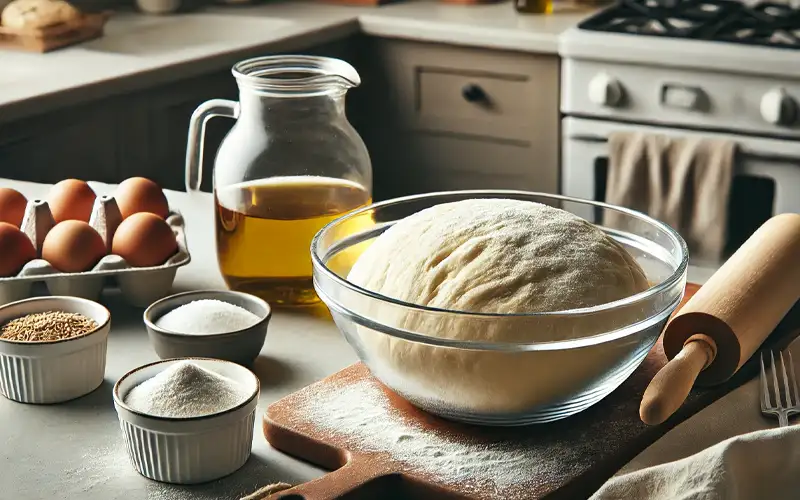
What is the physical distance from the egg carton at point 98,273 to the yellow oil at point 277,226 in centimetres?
5

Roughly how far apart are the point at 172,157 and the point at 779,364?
66.5 inches

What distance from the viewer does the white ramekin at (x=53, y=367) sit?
808mm

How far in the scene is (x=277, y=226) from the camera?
99 centimetres

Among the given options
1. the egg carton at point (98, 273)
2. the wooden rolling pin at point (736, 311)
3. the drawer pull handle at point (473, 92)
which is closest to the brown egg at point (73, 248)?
the egg carton at point (98, 273)

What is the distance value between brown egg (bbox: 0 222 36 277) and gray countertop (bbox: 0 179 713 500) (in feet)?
0.30

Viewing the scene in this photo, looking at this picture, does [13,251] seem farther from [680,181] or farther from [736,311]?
[680,181]

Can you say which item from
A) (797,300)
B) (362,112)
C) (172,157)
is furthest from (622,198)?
(797,300)

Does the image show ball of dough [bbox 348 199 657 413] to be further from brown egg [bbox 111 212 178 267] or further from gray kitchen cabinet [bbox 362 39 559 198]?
gray kitchen cabinet [bbox 362 39 559 198]

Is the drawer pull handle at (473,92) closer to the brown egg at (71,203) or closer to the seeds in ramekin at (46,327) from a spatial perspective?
the brown egg at (71,203)

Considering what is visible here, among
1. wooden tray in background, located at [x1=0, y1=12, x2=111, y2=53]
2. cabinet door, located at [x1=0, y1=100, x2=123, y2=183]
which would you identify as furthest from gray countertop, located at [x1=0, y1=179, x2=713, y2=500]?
wooden tray in background, located at [x1=0, y1=12, x2=111, y2=53]

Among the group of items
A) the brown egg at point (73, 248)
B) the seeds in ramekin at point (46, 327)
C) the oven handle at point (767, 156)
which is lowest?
the oven handle at point (767, 156)

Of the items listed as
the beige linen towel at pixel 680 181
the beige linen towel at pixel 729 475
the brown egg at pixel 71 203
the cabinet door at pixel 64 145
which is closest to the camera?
the beige linen towel at pixel 729 475

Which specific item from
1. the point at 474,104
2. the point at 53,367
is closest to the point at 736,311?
the point at 53,367

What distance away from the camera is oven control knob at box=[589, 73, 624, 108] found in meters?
2.29
